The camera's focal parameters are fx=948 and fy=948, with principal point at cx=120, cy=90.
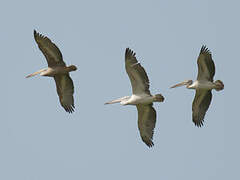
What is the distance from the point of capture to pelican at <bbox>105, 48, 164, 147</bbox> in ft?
111

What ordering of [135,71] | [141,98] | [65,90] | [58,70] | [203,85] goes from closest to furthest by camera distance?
[135,71]
[141,98]
[203,85]
[58,70]
[65,90]

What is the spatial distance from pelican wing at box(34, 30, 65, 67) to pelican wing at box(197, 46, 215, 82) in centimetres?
517

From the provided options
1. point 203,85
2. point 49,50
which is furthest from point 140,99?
point 49,50

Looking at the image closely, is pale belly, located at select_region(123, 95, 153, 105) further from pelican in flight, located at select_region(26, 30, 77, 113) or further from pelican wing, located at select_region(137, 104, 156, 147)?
pelican in flight, located at select_region(26, 30, 77, 113)

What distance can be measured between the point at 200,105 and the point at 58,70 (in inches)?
221

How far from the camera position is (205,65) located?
35375mm

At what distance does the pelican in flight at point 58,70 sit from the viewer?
35.4 metres

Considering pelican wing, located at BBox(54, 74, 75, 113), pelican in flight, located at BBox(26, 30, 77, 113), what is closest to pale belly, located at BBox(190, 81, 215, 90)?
pelican in flight, located at BBox(26, 30, 77, 113)

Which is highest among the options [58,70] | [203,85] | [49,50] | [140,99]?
[49,50]

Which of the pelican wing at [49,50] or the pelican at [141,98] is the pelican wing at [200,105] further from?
the pelican wing at [49,50]

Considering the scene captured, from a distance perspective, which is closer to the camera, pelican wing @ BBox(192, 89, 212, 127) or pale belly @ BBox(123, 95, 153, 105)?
pale belly @ BBox(123, 95, 153, 105)

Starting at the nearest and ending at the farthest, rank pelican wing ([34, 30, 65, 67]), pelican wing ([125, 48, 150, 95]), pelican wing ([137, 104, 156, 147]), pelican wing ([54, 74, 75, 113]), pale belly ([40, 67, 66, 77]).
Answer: pelican wing ([125, 48, 150, 95]) < pelican wing ([137, 104, 156, 147]) < pelican wing ([34, 30, 65, 67]) < pale belly ([40, 67, 66, 77]) < pelican wing ([54, 74, 75, 113])

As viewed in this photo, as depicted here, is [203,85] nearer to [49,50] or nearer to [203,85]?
[203,85]

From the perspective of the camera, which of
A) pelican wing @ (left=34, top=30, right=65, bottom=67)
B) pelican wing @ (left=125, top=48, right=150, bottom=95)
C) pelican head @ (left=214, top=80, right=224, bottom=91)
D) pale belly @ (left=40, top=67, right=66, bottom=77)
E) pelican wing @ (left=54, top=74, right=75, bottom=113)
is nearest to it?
pelican wing @ (left=125, top=48, right=150, bottom=95)
